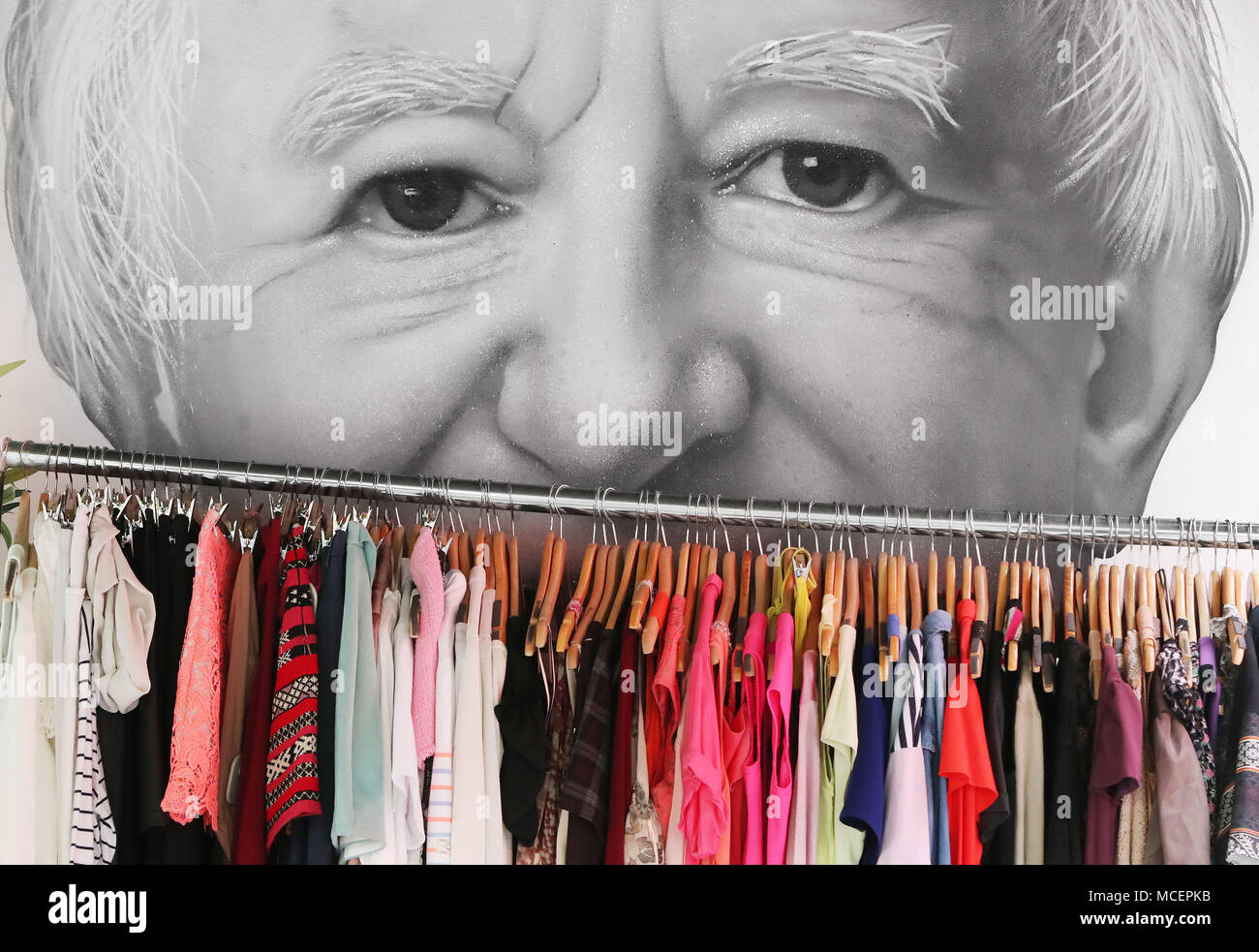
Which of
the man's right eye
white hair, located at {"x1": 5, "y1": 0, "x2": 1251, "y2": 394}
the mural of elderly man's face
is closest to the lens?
the mural of elderly man's face

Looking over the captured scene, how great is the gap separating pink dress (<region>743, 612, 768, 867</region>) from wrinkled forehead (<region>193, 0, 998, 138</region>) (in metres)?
1.49

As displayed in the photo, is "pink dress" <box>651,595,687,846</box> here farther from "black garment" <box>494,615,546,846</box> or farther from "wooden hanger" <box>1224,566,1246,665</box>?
"wooden hanger" <box>1224,566,1246,665</box>

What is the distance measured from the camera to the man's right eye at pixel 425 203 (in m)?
3.57

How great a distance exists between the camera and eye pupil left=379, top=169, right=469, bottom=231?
358 cm

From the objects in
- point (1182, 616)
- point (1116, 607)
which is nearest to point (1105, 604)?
point (1116, 607)

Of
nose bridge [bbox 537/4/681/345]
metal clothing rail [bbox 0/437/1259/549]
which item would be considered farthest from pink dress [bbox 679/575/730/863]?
nose bridge [bbox 537/4/681/345]

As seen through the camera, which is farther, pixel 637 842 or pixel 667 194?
pixel 667 194

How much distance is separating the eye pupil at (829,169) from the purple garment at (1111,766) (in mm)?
1462

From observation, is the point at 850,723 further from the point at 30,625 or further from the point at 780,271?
the point at 30,625

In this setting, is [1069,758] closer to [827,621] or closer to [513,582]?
[827,621]

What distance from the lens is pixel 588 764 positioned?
276 centimetres

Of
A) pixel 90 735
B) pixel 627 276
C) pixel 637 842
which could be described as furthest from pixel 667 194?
pixel 90 735
